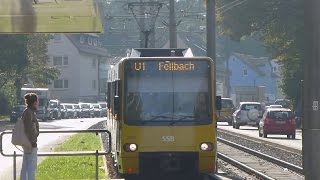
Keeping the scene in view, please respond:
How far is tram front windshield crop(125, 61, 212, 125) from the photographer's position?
1917 centimetres

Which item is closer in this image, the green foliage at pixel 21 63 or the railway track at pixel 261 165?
the railway track at pixel 261 165

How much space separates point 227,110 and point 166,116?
48.0 metres

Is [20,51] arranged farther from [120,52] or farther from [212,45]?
[120,52]

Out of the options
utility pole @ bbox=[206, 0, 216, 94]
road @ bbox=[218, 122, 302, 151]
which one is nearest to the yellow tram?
utility pole @ bbox=[206, 0, 216, 94]

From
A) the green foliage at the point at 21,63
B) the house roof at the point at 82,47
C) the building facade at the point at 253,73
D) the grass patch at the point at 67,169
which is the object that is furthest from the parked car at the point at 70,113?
the grass patch at the point at 67,169

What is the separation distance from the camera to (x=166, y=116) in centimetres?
1920

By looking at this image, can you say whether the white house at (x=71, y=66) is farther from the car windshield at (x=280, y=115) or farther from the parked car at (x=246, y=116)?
the car windshield at (x=280, y=115)

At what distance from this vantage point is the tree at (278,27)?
64.8 metres

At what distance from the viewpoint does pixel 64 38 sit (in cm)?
12400

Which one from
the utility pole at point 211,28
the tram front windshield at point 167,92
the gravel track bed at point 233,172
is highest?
the utility pole at point 211,28

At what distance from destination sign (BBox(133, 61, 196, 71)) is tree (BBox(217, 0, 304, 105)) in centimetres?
4436

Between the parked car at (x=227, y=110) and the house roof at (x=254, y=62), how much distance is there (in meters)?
69.6

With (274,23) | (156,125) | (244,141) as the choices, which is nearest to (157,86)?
(156,125)

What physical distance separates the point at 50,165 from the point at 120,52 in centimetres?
12779
